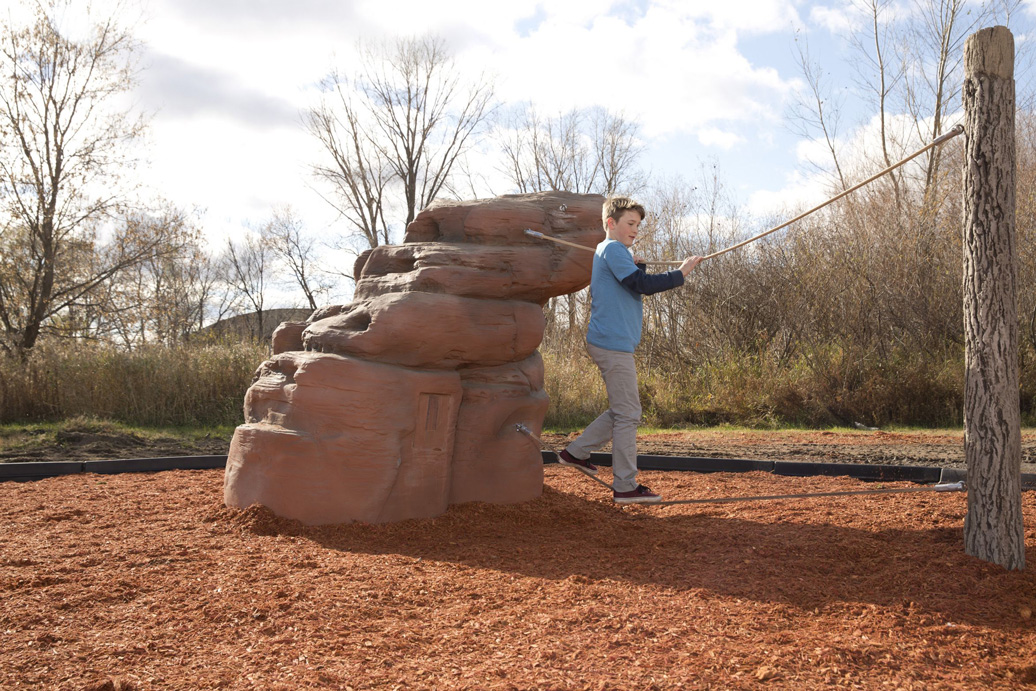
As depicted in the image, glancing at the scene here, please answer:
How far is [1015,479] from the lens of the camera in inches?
150

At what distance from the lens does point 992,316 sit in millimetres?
3811

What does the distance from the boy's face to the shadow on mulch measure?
1.90 m

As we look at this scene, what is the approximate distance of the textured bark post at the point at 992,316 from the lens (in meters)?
3.79

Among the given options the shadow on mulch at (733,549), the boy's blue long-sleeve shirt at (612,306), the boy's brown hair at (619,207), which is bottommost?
the shadow on mulch at (733,549)

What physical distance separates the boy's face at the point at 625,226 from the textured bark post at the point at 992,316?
1.85 metres

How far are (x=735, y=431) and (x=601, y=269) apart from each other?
23.2ft

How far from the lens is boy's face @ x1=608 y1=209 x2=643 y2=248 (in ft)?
15.8

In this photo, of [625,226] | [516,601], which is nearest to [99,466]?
[516,601]

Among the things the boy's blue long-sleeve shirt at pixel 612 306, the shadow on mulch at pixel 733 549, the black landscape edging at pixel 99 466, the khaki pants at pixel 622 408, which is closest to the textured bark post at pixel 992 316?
the shadow on mulch at pixel 733 549

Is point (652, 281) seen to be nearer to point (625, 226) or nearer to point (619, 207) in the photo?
point (625, 226)

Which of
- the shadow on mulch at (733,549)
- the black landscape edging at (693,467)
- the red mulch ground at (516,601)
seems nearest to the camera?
the red mulch ground at (516,601)

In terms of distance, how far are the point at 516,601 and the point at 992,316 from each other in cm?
277

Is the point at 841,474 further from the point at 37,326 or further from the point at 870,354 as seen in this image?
the point at 37,326

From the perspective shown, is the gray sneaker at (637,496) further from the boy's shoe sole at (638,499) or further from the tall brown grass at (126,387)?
the tall brown grass at (126,387)
